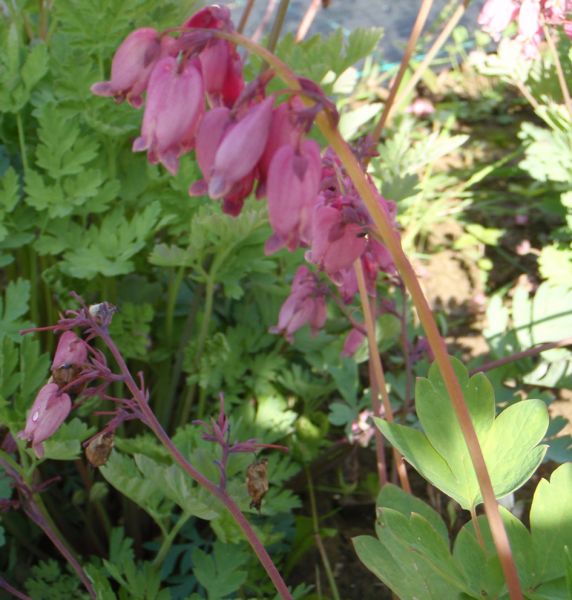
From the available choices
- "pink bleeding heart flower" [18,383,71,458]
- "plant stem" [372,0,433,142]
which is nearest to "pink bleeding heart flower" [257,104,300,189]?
"pink bleeding heart flower" [18,383,71,458]

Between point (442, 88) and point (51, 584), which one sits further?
point (442, 88)

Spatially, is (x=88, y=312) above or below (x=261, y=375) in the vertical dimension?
above

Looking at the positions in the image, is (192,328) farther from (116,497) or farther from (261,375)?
(116,497)

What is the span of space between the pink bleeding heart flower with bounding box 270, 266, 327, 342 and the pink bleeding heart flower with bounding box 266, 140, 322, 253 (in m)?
0.64

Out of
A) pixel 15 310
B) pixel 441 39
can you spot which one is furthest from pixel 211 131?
pixel 441 39

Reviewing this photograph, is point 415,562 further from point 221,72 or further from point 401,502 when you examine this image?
point 221,72

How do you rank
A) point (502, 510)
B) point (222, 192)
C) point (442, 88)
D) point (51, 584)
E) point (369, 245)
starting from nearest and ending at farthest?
point (222, 192) < point (502, 510) < point (369, 245) < point (51, 584) < point (442, 88)

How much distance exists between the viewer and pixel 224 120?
78cm

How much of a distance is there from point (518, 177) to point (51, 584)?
237 cm

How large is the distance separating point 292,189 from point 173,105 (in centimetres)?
15

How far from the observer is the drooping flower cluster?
2.45ft

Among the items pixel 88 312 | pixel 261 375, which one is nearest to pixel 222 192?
pixel 88 312

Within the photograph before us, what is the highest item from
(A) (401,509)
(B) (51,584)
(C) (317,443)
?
(A) (401,509)

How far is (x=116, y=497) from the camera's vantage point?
5.77 feet
